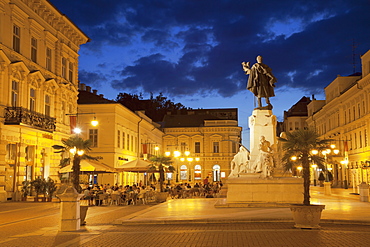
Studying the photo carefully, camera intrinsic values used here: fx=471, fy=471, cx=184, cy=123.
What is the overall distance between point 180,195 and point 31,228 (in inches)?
807

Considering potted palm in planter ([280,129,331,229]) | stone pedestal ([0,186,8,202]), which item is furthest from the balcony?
potted palm in planter ([280,129,331,229])

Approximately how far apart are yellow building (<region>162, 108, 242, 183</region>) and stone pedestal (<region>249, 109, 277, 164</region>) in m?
57.4

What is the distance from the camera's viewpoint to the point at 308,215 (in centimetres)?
1298

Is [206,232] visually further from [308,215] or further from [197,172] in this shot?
[197,172]

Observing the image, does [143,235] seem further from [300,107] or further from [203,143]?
[300,107]

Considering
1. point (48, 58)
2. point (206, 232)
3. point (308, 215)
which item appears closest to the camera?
point (206, 232)

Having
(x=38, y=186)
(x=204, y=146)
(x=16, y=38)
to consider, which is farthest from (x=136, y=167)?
(x=204, y=146)

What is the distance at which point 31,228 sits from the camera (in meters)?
14.6

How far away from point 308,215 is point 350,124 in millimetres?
46490

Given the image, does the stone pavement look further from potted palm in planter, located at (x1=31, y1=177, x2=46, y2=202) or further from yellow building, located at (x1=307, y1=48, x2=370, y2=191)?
yellow building, located at (x1=307, y1=48, x2=370, y2=191)

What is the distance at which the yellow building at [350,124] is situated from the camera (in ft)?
160

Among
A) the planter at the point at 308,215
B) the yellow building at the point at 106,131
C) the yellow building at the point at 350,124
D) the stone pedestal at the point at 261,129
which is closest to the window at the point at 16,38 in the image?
the stone pedestal at the point at 261,129

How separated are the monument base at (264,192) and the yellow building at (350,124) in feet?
75.0

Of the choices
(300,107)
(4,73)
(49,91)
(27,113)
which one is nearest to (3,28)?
(4,73)
